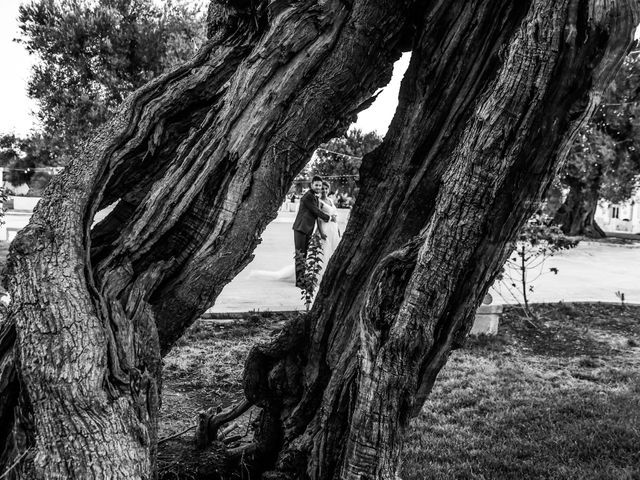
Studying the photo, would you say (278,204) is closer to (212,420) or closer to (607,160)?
(212,420)

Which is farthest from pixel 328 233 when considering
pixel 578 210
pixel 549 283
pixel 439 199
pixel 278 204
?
pixel 578 210

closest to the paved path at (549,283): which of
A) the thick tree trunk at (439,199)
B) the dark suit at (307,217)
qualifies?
the dark suit at (307,217)

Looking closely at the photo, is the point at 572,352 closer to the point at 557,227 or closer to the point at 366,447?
the point at 557,227

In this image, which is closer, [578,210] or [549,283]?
[549,283]

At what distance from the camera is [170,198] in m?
2.52

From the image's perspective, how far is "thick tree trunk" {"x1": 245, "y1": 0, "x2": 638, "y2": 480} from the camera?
1.90 metres

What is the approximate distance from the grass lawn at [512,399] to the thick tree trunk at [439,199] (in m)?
1.49

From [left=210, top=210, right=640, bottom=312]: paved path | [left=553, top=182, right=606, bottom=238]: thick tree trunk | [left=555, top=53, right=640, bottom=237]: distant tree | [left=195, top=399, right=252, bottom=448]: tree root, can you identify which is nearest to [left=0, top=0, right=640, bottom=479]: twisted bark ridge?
[left=195, top=399, right=252, bottom=448]: tree root

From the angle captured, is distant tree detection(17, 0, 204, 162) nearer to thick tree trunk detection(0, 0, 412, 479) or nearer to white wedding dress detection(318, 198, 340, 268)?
white wedding dress detection(318, 198, 340, 268)

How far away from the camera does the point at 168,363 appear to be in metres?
5.74

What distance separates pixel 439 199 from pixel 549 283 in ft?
38.9

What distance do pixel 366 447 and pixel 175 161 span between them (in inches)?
56.3

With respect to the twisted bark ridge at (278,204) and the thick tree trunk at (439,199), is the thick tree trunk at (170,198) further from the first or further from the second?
the thick tree trunk at (439,199)

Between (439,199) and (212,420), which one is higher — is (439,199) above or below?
above
